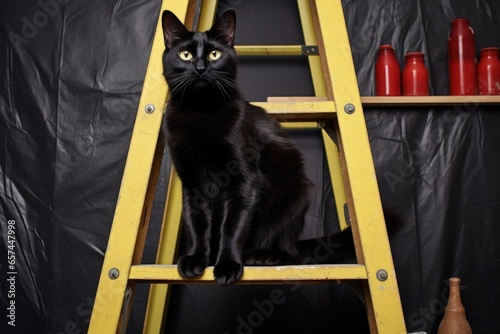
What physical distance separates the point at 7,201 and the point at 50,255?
0.76 feet

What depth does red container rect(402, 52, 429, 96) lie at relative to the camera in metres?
1.84

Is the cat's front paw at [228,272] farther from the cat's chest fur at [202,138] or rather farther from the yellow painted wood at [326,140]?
the yellow painted wood at [326,140]

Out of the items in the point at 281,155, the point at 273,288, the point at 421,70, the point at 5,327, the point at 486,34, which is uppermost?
the point at 486,34

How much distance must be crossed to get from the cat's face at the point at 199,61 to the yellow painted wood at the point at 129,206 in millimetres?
52

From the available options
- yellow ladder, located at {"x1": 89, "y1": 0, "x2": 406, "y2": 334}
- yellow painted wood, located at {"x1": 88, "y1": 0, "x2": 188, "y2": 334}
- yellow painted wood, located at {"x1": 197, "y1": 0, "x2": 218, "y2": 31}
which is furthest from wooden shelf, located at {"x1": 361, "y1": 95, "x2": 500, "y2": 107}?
yellow painted wood, located at {"x1": 88, "y1": 0, "x2": 188, "y2": 334}

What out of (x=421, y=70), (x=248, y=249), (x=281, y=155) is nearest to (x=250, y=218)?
(x=248, y=249)

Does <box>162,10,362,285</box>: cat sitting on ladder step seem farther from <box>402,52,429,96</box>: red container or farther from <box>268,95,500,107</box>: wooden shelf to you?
<box>402,52,429,96</box>: red container

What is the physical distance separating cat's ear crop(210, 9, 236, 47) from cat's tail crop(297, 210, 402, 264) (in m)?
0.52

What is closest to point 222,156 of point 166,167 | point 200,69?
point 200,69

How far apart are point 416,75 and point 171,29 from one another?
37.3 inches

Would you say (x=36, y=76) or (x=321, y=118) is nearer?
(x=321, y=118)

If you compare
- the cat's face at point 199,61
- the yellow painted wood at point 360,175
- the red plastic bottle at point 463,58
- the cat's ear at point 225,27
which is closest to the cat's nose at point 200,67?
the cat's face at point 199,61

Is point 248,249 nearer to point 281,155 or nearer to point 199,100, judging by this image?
point 281,155

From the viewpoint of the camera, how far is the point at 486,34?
196cm
